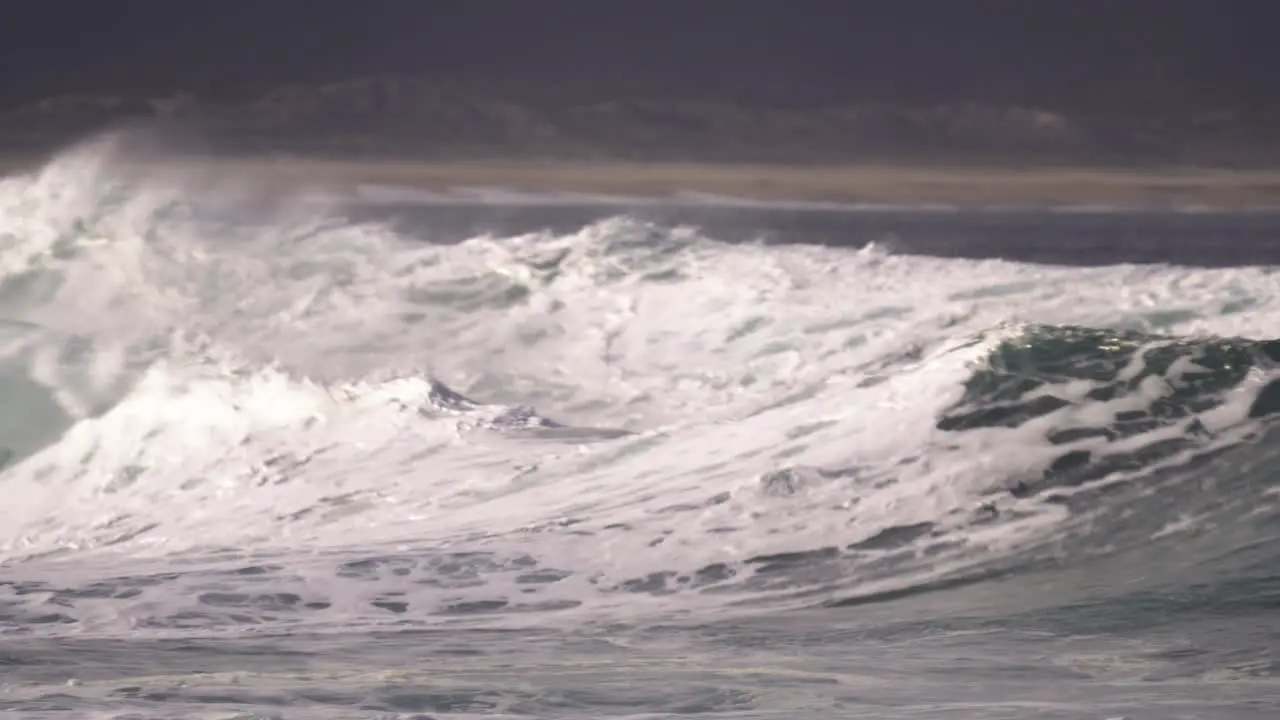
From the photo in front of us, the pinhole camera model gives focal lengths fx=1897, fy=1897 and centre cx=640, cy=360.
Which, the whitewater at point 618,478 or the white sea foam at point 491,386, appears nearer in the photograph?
the whitewater at point 618,478

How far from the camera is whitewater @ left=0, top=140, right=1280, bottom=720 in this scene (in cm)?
612

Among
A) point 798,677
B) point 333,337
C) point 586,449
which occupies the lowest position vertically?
point 798,677

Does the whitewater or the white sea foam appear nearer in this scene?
Result: the whitewater

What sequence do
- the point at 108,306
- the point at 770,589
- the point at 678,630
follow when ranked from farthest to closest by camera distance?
1. the point at 108,306
2. the point at 770,589
3. the point at 678,630

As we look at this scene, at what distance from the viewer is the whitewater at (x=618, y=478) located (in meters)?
6.12

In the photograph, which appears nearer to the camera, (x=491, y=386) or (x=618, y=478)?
(x=618, y=478)

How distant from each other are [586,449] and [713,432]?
2.29 ft

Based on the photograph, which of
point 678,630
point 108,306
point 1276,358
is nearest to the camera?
point 678,630

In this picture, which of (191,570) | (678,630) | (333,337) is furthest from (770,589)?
(333,337)

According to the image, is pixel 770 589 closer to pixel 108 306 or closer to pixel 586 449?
pixel 586 449

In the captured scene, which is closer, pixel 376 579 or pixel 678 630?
pixel 678 630

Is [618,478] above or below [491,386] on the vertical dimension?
below

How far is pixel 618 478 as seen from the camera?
909 cm

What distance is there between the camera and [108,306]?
13117 millimetres
